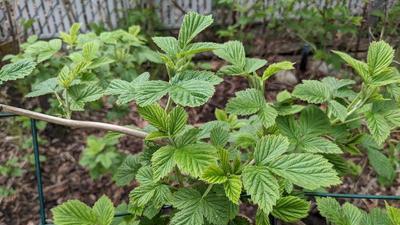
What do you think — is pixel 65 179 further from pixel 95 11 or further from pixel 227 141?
pixel 227 141

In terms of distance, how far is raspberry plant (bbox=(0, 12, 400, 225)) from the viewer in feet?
3.14

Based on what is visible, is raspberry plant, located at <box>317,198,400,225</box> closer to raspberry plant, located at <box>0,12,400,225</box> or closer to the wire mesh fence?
raspberry plant, located at <box>0,12,400,225</box>

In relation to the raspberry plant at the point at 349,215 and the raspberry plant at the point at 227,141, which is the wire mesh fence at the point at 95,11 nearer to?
the raspberry plant at the point at 227,141

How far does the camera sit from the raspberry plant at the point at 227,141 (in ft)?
3.14

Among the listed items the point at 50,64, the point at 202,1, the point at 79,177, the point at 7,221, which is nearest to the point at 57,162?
the point at 79,177

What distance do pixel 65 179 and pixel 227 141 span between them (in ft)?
7.40

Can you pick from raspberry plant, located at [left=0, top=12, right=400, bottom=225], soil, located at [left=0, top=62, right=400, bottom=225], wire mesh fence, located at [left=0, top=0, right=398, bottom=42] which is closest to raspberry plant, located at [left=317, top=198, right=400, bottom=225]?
raspberry plant, located at [left=0, top=12, right=400, bottom=225]

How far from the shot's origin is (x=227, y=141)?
3.79 feet

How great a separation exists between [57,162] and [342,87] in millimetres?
2461

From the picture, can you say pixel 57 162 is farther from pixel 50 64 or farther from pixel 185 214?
pixel 185 214

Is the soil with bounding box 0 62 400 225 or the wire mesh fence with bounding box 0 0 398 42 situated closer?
the soil with bounding box 0 62 400 225

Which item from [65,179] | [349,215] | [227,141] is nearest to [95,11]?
[65,179]

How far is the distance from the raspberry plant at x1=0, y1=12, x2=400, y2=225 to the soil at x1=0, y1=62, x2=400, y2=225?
1.40 metres

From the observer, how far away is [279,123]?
1.21m
